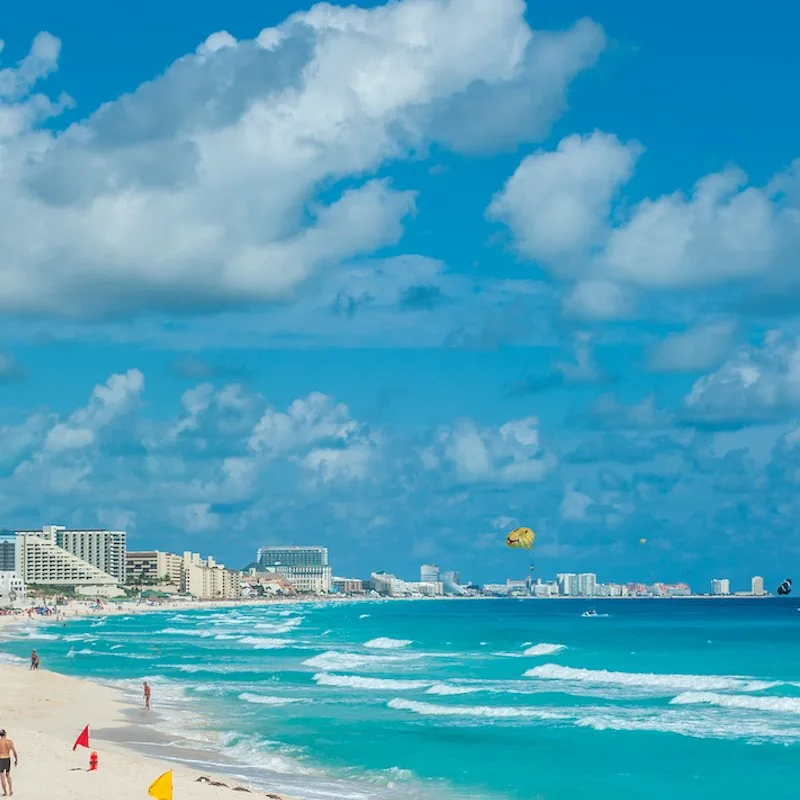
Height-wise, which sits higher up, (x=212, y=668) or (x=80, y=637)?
(x=212, y=668)

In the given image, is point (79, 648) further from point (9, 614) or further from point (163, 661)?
point (9, 614)

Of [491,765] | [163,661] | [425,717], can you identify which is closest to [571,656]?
[163,661]

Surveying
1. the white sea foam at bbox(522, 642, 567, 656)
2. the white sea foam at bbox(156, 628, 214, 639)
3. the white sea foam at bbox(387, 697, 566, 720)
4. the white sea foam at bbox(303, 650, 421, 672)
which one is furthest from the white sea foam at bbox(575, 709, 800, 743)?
the white sea foam at bbox(156, 628, 214, 639)

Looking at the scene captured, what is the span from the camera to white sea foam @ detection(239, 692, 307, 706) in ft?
153

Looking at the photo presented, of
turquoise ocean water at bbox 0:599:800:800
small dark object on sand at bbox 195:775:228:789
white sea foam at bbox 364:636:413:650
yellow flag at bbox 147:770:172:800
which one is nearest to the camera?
yellow flag at bbox 147:770:172:800

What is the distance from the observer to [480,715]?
4328cm

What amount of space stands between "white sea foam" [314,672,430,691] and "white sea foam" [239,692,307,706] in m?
5.32

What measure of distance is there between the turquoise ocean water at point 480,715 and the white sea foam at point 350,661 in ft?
0.59

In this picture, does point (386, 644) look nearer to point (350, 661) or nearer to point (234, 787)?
point (350, 661)

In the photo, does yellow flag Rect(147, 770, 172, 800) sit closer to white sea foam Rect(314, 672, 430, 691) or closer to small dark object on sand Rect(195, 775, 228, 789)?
small dark object on sand Rect(195, 775, 228, 789)

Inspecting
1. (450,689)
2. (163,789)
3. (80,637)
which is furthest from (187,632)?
(163,789)

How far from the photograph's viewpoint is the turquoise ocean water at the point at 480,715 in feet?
103

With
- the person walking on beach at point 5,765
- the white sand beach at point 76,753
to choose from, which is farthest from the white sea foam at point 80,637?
the person walking on beach at point 5,765

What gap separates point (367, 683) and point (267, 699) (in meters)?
8.10
